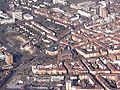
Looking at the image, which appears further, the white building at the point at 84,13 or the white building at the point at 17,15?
the white building at the point at 17,15

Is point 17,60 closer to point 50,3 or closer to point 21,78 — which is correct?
point 21,78

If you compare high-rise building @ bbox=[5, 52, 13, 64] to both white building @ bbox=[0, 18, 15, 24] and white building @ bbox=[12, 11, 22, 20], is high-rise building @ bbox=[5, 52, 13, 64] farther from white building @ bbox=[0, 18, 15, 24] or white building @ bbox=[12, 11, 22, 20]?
white building @ bbox=[12, 11, 22, 20]

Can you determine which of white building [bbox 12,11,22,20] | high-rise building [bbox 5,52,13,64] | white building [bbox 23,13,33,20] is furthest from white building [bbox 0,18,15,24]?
high-rise building [bbox 5,52,13,64]

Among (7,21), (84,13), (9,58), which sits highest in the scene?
(9,58)

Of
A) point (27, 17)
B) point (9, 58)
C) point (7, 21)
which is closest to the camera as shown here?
point (9, 58)

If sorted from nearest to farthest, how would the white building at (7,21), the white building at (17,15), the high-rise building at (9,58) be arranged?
the high-rise building at (9,58)
the white building at (7,21)
the white building at (17,15)

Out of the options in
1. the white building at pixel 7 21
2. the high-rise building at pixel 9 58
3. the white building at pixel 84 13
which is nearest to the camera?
the high-rise building at pixel 9 58

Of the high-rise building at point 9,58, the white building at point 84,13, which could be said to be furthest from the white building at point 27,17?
the high-rise building at point 9,58

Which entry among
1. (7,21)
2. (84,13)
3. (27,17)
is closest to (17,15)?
(27,17)

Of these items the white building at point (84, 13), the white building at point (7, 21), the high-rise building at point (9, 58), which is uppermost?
the high-rise building at point (9, 58)

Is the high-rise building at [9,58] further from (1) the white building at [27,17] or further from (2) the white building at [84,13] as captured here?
(2) the white building at [84,13]

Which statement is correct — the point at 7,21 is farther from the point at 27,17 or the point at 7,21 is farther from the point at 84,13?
the point at 84,13
